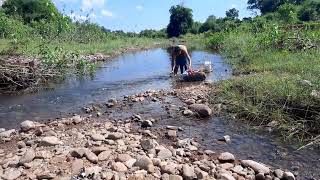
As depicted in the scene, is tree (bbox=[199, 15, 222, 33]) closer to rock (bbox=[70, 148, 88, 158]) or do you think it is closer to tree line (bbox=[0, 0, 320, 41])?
tree line (bbox=[0, 0, 320, 41])

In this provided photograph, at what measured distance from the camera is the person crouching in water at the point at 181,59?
15.2m

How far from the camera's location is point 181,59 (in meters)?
15.5

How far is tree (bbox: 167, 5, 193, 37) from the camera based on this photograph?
6825 centimetres

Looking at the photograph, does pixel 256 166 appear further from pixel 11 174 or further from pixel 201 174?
pixel 11 174

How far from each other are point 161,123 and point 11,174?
4100 mm

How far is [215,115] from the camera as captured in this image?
9.80m

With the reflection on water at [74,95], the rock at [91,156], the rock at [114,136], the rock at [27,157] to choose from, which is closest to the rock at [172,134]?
the rock at [114,136]

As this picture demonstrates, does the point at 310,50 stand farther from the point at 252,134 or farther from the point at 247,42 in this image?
the point at 252,134

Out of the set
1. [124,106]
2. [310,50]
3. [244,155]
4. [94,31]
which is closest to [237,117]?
[244,155]

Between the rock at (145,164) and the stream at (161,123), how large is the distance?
1811mm

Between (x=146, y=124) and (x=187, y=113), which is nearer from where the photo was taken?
(x=146, y=124)

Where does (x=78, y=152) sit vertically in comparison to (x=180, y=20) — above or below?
below

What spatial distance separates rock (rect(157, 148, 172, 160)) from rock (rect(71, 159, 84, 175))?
1.43 m

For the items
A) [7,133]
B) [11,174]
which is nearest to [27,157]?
[11,174]
